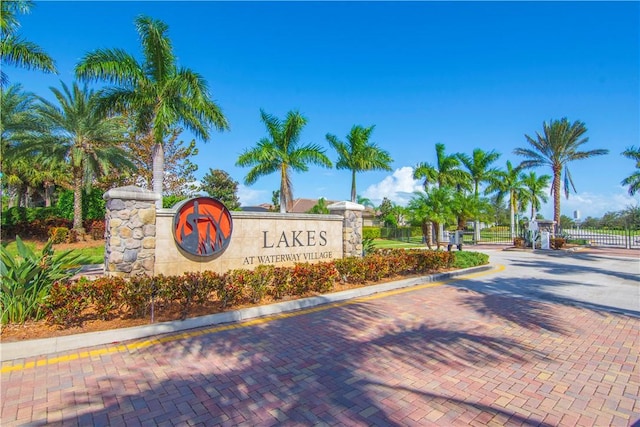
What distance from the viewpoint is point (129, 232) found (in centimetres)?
718

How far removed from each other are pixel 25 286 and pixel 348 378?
5177 millimetres

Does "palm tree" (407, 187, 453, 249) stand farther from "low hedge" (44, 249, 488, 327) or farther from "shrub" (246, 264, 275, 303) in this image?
"shrub" (246, 264, 275, 303)

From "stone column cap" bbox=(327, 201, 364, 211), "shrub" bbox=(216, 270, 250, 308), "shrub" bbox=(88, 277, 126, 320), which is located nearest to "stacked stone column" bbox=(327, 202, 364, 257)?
"stone column cap" bbox=(327, 201, 364, 211)

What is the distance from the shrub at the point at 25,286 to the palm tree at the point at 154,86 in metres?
6.49

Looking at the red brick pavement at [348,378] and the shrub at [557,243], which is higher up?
the shrub at [557,243]

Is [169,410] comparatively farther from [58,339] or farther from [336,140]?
[336,140]

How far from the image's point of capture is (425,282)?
9805mm

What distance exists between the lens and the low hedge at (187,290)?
5215 millimetres

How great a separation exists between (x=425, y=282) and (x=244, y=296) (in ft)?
17.6

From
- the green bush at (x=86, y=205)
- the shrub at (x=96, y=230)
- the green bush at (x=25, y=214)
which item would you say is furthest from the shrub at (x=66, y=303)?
the green bush at (x=25, y=214)

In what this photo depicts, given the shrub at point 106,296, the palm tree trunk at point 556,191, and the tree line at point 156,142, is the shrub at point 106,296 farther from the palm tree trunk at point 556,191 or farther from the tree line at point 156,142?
the palm tree trunk at point 556,191

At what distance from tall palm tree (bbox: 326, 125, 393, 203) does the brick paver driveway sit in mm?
18040

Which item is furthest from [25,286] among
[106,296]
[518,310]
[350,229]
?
[518,310]

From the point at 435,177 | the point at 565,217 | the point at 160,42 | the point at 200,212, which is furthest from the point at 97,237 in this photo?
the point at 565,217
